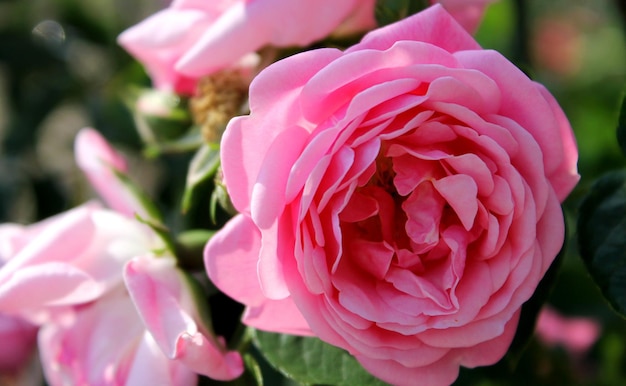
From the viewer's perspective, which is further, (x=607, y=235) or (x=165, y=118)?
(x=165, y=118)

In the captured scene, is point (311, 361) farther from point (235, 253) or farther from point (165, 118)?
point (165, 118)

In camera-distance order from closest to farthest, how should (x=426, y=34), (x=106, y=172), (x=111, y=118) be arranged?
(x=426, y=34)
(x=106, y=172)
(x=111, y=118)

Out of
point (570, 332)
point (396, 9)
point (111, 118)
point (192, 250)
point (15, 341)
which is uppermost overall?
point (396, 9)

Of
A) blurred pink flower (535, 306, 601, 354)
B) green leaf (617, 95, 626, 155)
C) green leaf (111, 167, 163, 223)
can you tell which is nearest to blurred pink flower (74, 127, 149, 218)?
green leaf (111, 167, 163, 223)

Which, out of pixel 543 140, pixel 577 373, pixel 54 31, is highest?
pixel 543 140

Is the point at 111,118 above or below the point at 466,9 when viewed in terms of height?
below

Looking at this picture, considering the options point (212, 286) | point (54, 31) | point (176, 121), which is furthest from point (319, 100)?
point (54, 31)

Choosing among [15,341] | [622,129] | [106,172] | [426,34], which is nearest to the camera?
[426,34]

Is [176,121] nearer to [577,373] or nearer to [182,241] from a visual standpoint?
[182,241]

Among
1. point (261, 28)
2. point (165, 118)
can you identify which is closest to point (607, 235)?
point (261, 28)
